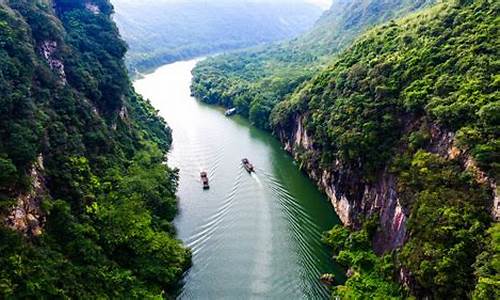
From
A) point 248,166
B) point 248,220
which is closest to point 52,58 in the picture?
point 248,220

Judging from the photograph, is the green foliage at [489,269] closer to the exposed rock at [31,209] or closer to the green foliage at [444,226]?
the green foliage at [444,226]

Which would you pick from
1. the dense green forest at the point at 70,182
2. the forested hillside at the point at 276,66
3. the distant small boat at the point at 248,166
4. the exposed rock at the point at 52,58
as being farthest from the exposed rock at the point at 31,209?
the forested hillside at the point at 276,66

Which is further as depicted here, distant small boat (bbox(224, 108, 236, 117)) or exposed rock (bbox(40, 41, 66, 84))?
distant small boat (bbox(224, 108, 236, 117))

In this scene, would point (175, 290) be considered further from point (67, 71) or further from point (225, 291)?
point (67, 71)

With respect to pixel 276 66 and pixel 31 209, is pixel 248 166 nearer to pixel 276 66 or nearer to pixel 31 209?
pixel 31 209

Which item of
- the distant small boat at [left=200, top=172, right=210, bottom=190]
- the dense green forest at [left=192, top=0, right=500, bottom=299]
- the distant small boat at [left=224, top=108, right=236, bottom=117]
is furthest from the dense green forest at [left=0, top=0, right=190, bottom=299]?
the distant small boat at [left=224, top=108, right=236, bottom=117]

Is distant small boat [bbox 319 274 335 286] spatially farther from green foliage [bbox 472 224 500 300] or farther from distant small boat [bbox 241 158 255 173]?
distant small boat [bbox 241 158 255 173]
